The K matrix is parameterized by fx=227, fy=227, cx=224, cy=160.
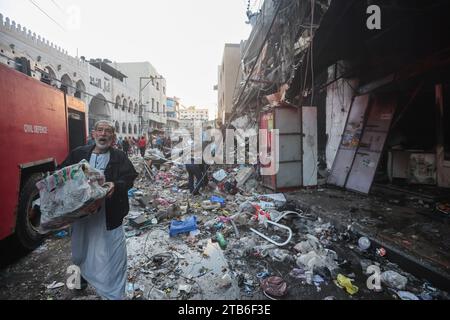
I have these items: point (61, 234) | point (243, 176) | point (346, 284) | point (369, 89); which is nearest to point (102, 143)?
point (61, 234)

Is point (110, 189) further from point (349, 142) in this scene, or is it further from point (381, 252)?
point (349, 142)

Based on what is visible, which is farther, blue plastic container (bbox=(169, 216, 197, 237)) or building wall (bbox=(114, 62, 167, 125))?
building wall (bbox=(114, 62, 167, 125))

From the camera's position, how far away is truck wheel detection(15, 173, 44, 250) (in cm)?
336

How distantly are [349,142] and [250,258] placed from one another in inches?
187

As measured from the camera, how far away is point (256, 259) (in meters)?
3.25

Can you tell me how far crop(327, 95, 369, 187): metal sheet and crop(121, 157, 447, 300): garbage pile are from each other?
2.05 metres

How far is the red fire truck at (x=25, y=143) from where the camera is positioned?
2844 millimetres

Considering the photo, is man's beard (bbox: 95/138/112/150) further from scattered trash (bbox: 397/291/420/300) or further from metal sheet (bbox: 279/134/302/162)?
metal sheet (bbox: 279/134/302/162)

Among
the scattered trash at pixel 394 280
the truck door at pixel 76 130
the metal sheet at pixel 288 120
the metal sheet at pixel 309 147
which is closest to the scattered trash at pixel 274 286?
the scattered trash at pixel 394 280

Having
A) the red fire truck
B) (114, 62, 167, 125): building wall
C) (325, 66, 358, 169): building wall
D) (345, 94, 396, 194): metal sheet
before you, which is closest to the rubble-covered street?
(345, 94, 396, 194): metal sheet

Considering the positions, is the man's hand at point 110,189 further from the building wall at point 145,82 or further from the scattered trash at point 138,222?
the building wall at point 145,82
